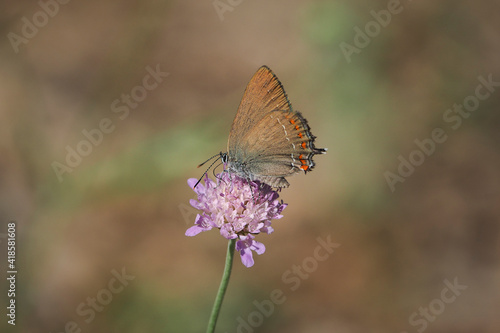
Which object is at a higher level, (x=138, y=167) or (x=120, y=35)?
(x=120, y=35)

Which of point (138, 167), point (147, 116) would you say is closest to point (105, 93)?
point (147, 116)

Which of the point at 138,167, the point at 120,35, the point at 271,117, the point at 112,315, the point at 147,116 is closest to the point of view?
the point at 271,117

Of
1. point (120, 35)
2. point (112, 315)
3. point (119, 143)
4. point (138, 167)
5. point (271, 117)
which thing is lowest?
point (112, 315)

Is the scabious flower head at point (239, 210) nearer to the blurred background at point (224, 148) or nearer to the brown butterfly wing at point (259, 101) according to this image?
the brown butterfly wing at point (259, 101)

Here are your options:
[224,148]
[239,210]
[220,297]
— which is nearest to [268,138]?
[239,210]

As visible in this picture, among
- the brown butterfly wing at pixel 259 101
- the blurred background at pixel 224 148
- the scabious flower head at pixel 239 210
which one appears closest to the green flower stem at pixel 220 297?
the scabious flower head at pixel 239 210

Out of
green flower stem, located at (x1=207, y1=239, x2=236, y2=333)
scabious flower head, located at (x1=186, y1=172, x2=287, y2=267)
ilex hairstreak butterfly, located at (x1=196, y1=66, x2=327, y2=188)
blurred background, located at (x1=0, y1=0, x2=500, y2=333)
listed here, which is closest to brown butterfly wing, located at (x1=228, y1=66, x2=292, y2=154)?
ilex hairstreak butterfly, located at (x1=196, y1=66, x2=327, y2=188)

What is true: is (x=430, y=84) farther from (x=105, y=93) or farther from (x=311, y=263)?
(x=105, y=93)
